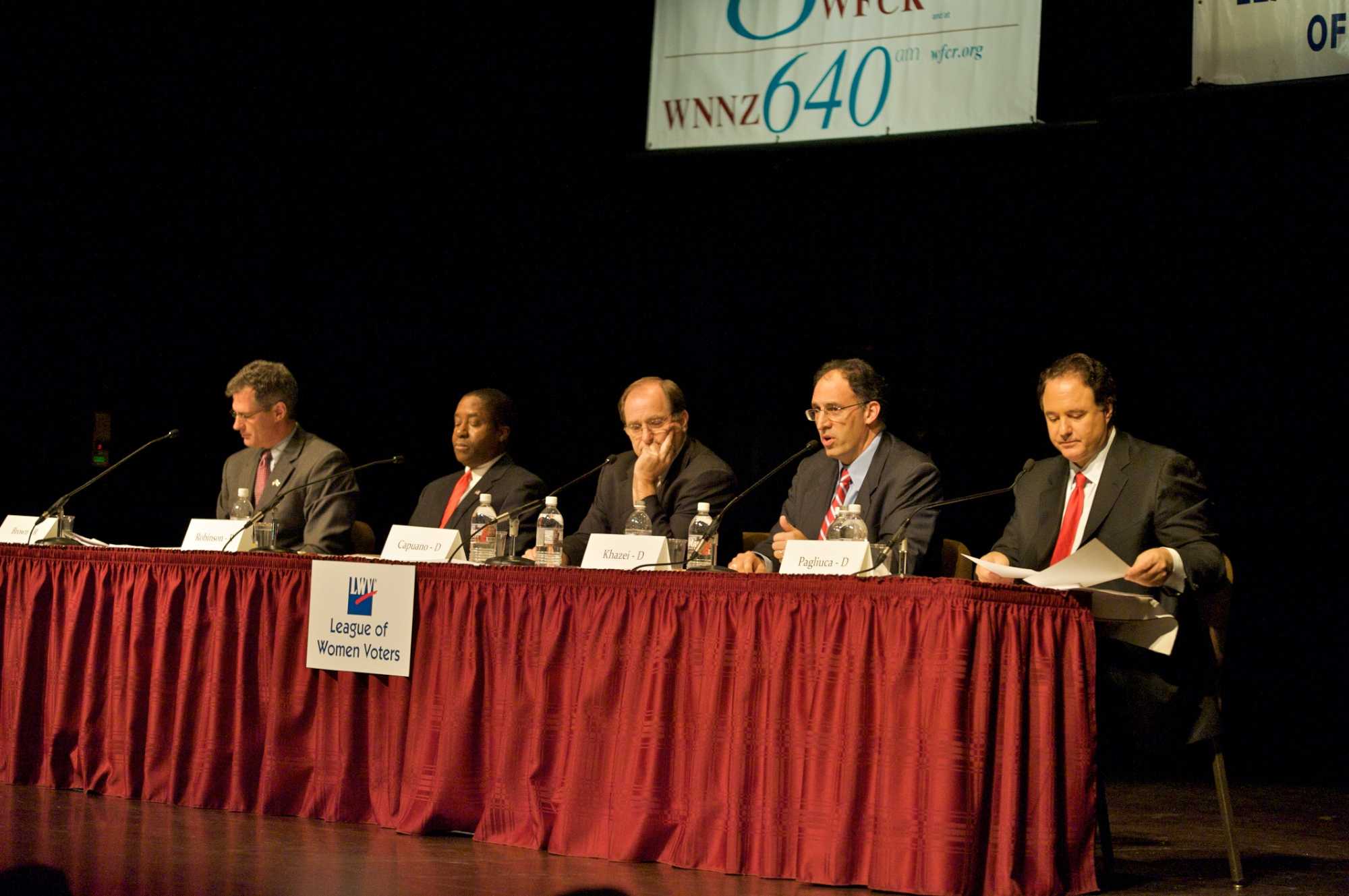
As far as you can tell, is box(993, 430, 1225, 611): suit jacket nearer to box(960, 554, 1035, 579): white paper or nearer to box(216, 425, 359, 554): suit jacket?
box(960, 554, 1035, 579): white paper

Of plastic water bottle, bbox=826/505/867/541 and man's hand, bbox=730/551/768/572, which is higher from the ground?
plastic water bottle, bbox=826/505/867/541

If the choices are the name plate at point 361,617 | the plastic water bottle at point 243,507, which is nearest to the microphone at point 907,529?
the name plate at point 361,617

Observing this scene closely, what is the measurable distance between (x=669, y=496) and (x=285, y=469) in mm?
1416

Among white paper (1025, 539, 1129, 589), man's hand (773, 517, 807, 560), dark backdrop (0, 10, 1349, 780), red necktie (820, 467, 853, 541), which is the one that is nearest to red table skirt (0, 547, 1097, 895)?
white paper (1025, 539, 1129, 589)

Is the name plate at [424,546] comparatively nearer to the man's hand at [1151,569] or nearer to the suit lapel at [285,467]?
the suit lapel at [285,467]

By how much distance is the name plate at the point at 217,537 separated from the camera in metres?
4.38

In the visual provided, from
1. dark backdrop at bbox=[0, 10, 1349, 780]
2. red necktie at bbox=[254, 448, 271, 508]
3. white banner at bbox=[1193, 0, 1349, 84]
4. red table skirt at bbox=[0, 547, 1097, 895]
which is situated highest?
white banner at bbox=[1193, 0, 1349, 84]

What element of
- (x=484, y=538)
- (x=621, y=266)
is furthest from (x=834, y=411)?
(x=621, y=266)

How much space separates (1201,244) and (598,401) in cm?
251

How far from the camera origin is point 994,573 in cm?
331

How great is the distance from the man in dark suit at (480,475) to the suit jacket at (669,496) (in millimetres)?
285

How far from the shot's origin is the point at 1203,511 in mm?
3619

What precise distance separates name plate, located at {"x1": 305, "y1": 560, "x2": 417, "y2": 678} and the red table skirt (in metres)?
0.05

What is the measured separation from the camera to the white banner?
464 centimetres
